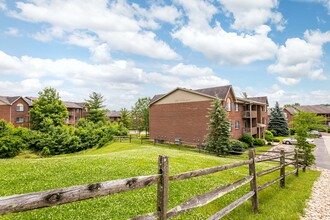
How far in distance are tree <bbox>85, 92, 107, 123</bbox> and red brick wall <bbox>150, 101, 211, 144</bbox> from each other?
2784cm

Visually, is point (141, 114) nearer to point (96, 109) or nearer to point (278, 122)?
point (96, 109)

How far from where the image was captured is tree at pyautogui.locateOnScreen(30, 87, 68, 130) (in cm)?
4947

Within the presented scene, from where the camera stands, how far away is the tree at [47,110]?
49.5 m

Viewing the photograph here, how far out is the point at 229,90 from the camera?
112 feet

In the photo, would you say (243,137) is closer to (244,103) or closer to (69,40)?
(244,103)

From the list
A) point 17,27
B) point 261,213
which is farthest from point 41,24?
point 261,213

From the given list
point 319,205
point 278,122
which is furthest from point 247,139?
point 319,205

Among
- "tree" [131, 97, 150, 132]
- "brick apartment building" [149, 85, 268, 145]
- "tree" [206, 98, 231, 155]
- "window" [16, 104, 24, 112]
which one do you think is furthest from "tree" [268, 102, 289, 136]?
"window" [16, 104, 24, 112]

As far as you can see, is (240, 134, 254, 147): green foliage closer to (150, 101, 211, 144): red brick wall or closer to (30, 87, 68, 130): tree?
(150, 101, 211, 144): red brick wall

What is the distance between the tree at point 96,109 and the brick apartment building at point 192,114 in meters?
27.9

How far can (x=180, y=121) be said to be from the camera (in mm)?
36531

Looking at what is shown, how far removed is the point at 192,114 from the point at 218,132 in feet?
24.5

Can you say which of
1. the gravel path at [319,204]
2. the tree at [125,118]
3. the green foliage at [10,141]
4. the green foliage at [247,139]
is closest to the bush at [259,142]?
the green foliage at [247,139]

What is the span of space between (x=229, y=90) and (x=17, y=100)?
50632mm
